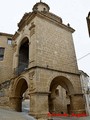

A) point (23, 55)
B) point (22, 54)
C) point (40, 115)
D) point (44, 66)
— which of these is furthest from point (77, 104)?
point (22, 54)

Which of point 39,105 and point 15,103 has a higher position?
point 39,105

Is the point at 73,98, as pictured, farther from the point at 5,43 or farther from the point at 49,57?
the point at 5,43

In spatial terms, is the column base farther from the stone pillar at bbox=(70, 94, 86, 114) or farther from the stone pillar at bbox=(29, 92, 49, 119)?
the stone pillar at bbox=(70, 94, 86, 114)

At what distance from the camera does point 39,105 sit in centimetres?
900

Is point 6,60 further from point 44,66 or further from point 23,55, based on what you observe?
point 44,66

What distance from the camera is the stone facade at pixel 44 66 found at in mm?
9590

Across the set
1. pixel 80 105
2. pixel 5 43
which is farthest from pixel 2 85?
pixel 80 105

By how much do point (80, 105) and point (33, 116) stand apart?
176 inches

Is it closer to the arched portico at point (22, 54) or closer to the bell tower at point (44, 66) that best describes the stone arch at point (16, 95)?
the bell tower at point (44, 66)

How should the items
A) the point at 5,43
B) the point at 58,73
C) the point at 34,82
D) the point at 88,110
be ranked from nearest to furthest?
the point at 34,82
the point at 58,73
the point at 88,110
the point at 5,43

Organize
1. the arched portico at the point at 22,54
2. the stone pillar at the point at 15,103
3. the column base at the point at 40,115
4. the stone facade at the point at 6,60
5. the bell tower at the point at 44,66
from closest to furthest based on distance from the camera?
the column base at the point at 40,115, the bell tower at the point at 44,66, the stone pillar at the point at 15,103, the arched portico at the point at 22,54, the stone facade at the point at 6,60

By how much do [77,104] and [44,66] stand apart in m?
4.32

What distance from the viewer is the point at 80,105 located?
11.2m

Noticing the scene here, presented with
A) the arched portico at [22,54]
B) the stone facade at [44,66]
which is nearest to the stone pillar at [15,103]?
the stone facade at [44,66]
